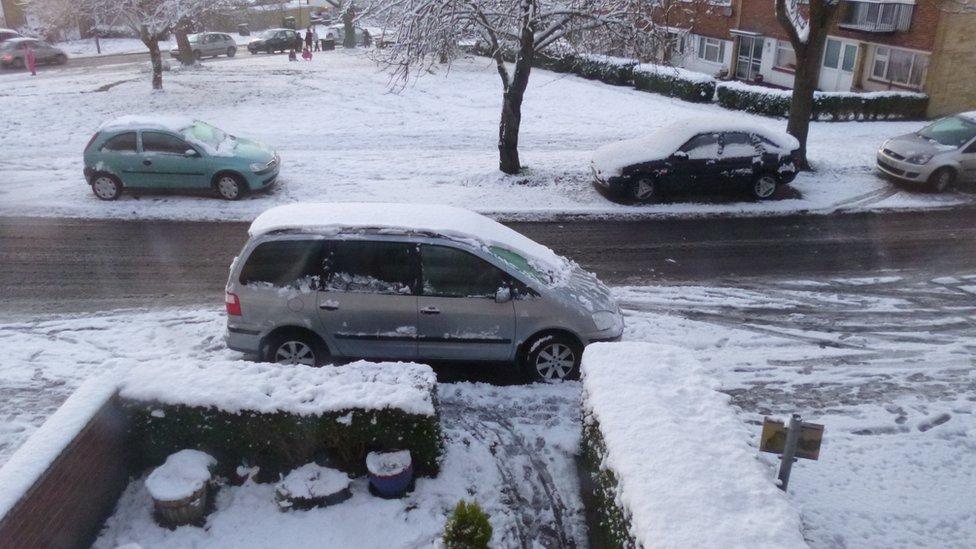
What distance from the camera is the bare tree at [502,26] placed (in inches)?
570

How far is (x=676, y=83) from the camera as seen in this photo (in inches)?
1033

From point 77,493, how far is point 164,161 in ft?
34.1

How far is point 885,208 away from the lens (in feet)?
51.1

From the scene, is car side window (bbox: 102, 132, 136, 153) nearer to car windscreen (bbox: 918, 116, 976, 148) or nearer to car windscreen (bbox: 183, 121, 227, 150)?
car windscreen (bbox: 183, 121, 227, 150)

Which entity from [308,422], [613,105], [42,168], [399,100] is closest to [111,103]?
[42,168]

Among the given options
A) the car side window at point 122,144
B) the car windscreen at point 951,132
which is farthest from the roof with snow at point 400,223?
the car windscreen at point 951,132

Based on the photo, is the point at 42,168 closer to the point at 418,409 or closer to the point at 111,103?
the point at 111,103

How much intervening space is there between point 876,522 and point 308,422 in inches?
196

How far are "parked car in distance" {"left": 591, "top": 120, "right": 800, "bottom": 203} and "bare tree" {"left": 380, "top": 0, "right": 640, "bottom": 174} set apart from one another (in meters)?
2.42

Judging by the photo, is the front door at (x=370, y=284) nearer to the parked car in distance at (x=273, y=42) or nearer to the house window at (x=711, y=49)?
the house window at (x=711, y=49)

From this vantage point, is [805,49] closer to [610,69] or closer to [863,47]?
[863,47]

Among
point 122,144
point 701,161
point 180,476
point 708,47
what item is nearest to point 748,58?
point 708,47

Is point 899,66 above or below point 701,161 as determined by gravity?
above

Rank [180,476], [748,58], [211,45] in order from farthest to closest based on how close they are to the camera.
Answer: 1. [211,45]
2. [748,58]
3. [180,476]
